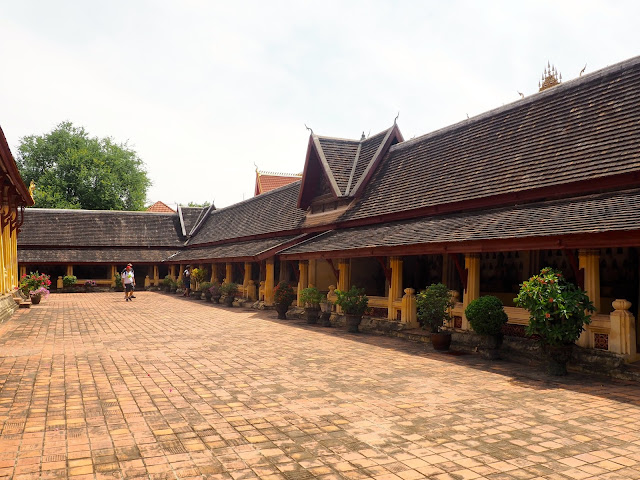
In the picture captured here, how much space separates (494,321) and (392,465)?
618 centimetres

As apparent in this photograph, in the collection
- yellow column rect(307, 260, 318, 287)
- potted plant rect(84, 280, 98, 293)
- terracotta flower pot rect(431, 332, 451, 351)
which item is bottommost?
terracotta flower pot rect(431, 332, 451, 351)

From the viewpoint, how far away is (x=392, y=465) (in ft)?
15.0

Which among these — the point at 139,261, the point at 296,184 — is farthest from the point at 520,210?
the point at 139,261

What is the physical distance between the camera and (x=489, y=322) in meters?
10.1

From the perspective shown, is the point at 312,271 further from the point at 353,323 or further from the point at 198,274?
the point at 198,274

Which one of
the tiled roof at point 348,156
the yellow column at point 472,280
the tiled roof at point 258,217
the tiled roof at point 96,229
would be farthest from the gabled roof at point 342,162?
the tiled roof at point 96,229

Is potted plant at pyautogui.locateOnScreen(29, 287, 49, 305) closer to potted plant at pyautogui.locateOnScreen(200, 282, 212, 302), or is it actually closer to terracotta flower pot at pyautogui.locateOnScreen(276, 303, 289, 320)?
potted plant at pyautogui.locateOnScreen(200, 282, 212, 302)

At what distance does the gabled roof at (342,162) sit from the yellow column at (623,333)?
1235cm

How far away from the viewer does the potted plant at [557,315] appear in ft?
27.7

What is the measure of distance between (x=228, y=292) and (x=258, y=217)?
690 cm

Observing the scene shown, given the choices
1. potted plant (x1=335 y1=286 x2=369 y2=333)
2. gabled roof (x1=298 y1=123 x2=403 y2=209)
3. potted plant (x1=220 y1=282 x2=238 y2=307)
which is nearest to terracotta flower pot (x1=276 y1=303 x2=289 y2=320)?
potted plant (x1=335 y1=286 x2=369 y2=333)

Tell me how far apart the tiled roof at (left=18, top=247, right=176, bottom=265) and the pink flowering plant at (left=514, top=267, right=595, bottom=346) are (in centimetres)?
3244

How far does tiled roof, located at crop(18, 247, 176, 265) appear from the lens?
3472 centimetres

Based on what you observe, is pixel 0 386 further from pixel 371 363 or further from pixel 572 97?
pixel 572 97
